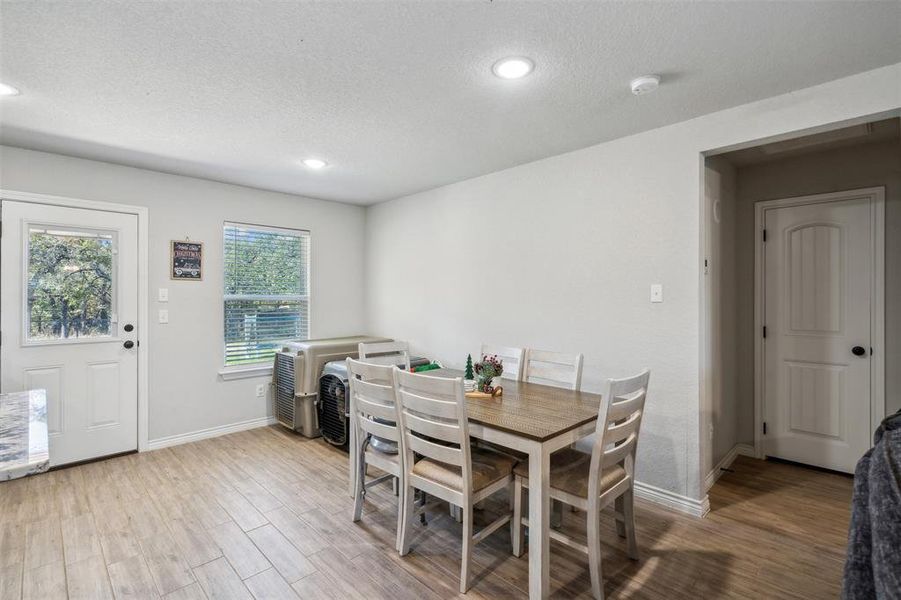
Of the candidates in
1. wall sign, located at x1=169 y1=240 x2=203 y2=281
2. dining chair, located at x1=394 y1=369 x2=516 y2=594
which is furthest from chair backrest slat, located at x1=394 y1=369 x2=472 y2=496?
wall sign, located at x1=169 y1=240 x2=203 y2=281

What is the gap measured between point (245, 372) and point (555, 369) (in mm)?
3033

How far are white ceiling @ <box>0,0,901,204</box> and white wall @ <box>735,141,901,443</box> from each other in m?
1.36

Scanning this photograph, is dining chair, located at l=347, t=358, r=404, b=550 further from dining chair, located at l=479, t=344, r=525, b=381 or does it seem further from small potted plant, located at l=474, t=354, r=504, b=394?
dining chair, located at l=479, t=344, r=525, b=381

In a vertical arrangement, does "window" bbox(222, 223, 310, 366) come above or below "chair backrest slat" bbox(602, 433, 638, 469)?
above

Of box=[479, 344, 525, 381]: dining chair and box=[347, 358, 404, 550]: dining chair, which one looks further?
box=[479, 344, 525, 381]: dining chair

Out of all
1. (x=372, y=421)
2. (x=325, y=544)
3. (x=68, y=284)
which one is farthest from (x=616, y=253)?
(x=68, y=284)

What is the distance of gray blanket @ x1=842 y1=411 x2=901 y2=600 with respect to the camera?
0.67 m

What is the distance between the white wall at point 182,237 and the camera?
10.7ft

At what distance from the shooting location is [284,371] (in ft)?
13.5

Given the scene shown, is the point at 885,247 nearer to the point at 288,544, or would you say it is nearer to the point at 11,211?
the point at 288,544

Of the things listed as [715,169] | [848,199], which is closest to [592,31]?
[715,169]

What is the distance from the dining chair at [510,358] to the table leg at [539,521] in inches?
43.0

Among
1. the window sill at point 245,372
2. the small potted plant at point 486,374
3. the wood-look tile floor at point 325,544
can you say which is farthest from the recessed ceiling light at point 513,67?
the window sill at point 245,372

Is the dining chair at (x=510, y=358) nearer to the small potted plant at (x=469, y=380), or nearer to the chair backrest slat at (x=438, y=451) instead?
the small potted plant at (x=469, y=380)
